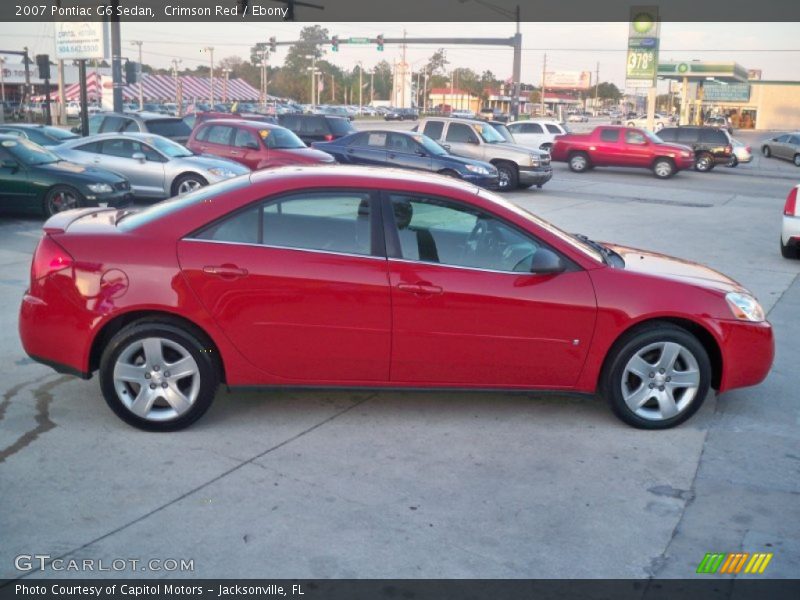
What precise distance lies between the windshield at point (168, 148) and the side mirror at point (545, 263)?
12.2 metres

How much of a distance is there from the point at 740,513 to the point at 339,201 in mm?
2827

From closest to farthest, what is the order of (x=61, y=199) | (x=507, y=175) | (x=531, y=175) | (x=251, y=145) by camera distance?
(x=61, y=199)
(x=251, y=145)
(x=531, y=175)
(x=507, y=175)

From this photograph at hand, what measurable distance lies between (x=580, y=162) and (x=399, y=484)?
1083 inches

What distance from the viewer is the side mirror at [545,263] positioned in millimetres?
5004

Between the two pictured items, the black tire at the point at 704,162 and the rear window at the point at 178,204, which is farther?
the black tire at the point at 704,162

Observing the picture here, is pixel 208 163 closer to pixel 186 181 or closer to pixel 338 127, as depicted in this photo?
pixel 186 181

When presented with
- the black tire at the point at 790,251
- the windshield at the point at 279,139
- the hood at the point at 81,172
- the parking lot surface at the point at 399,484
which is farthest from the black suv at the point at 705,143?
the parking lot surface at the point at 399,484

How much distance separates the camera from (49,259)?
4.98 metres

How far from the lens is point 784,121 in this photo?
87062 mm

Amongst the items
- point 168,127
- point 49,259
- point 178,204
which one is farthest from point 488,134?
point 49,259

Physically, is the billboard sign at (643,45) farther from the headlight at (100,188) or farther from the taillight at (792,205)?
the headlight at (100,188)

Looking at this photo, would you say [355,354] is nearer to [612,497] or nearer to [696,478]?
[612,497]

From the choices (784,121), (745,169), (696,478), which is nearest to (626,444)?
(696,478)

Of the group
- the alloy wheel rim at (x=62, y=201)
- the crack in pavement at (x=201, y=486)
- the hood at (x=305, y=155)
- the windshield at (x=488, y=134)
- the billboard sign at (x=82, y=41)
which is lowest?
the crack in pavement at (x=201, y=486)
